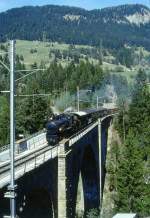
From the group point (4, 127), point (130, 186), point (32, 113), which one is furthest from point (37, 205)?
point (32, 113)

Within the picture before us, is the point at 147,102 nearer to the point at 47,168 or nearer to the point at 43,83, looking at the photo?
the point at 43,83

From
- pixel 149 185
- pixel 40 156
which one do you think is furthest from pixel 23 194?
pixel 149 185

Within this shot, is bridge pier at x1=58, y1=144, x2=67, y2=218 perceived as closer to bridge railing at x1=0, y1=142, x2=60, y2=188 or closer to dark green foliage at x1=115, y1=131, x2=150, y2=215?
bridge railing at x1=0, y1=142, x2=60, y2=188

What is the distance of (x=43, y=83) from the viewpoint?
19088 centimetres

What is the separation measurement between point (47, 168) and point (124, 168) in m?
31.9

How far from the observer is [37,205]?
40.9 metres

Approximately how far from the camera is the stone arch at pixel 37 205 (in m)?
Answer: 39.3

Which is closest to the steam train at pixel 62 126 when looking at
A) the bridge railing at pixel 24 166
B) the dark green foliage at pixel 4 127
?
the bridge railing at pixel 24 166

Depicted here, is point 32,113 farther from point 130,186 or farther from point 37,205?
point 37,205

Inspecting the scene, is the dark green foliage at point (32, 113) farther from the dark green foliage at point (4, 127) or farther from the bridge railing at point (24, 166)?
the bridge railing at point (24, 166)

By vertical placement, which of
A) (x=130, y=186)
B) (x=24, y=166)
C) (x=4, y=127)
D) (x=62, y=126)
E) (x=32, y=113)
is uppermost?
(x=62, y=126)

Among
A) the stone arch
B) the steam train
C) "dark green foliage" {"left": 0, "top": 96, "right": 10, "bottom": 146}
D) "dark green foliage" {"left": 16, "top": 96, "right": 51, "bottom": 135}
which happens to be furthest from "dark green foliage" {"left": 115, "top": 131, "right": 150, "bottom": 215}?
"dark green foliage" {"left": 16, "top": 96, "right": 51, "bottom": 135}

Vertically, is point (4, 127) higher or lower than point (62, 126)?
lower

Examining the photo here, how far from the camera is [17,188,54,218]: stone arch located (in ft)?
129
